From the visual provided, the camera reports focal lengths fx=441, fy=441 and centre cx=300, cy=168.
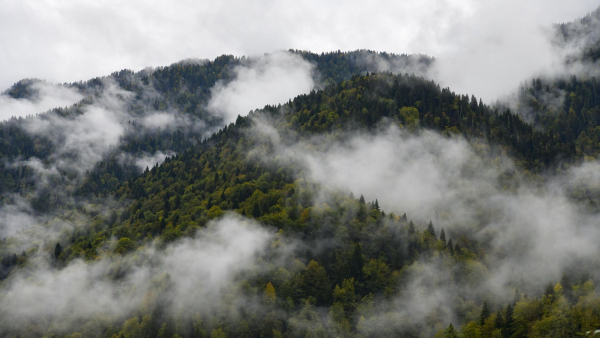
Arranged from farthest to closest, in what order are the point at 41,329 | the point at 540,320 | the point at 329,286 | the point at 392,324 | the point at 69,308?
the point at 69,308
the point at 41,329
the point at 329,286
the point at 392,324
the point at 540,320

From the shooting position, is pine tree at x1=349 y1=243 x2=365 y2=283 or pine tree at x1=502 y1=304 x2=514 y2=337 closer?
pine tree at x1=502 y1=304 x2=514 y2=337

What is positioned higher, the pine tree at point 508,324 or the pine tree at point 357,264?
the pine tree at point 357,264

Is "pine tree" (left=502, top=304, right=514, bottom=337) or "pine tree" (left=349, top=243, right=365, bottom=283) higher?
"pine tree" (left=349, top=243, right=365, bottom=283)

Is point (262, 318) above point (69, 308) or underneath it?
underneath

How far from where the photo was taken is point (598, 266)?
198 meters

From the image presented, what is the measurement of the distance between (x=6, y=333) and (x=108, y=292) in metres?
45.7

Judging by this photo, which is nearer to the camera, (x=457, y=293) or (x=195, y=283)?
(x=457, y=293)

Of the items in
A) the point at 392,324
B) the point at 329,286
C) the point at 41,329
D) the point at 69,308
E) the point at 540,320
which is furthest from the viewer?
the point at 69,308

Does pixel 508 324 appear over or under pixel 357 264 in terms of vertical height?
under

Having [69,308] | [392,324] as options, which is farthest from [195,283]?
[392,324]

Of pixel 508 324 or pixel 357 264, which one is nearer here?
pixel 508 324

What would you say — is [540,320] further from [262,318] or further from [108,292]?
[108,292]

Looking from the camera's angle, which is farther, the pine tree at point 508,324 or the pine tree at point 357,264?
the pine tree at point 357,264

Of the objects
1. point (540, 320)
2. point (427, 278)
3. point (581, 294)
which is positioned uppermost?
point (427, 278)
